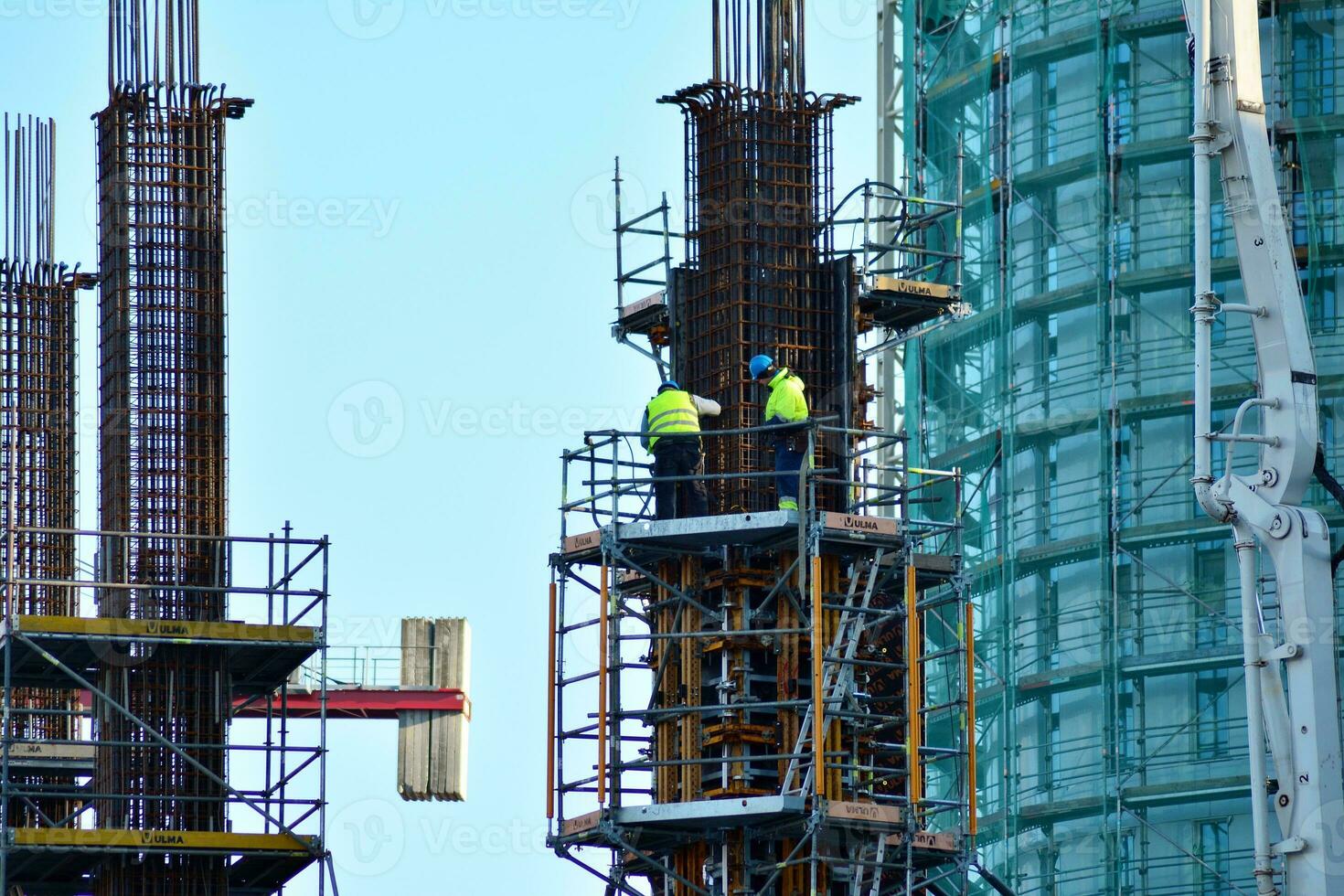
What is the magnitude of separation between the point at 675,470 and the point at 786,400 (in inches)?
67.6

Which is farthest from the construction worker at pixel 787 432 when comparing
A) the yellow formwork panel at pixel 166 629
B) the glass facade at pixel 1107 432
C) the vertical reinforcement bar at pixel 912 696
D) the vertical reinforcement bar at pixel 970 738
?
the glass facade at pixel 1107 432

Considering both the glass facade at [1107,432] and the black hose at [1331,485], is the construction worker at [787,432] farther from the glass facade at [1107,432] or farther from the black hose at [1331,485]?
the glass facade at [1107,432]

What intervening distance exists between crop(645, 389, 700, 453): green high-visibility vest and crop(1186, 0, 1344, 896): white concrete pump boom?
247 inches

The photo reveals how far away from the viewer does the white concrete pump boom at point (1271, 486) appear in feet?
127

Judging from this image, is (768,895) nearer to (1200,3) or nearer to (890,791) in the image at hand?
(890,791)

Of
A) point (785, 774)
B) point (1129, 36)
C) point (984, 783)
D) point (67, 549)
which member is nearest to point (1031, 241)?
point (1129, 36)

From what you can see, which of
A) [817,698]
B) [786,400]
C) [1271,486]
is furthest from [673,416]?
[1271,486]

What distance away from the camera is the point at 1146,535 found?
2263 inches

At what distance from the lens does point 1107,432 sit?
58031mm

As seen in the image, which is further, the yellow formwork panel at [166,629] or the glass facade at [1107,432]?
the glass facade at [1107,432]

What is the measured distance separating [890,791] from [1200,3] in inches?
428

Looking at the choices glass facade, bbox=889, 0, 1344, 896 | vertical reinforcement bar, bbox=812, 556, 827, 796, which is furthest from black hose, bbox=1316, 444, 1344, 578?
glass facade, bbox=889, 0, 1344, 896

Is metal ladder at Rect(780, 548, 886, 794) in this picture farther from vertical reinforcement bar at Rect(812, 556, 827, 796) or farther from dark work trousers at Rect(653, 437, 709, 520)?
dark work trousers at Rect(653, 437, 709, 520)

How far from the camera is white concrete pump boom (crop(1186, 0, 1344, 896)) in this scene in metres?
38.6
